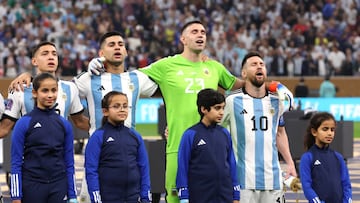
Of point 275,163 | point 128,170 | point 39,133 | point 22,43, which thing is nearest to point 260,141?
point 275,163

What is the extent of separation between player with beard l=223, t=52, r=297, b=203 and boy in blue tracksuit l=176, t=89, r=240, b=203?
2.12 ft

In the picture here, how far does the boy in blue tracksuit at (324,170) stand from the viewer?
33.9ft

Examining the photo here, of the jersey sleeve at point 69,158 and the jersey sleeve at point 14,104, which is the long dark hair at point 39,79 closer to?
the jersey sleeve at point 69,158

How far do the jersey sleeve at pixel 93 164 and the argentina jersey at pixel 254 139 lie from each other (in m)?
1.51

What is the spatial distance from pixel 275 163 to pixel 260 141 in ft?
0.97

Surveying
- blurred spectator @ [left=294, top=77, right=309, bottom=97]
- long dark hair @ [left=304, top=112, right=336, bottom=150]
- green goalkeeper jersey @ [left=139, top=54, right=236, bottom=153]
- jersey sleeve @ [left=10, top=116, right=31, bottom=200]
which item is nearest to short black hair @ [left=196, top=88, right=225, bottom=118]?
green goalkeeper jersey @ [left=139, top=54, right=236, bottom=153]

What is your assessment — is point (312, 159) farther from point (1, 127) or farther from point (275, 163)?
point (1, 127)

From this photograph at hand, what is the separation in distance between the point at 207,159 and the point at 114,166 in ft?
2.75

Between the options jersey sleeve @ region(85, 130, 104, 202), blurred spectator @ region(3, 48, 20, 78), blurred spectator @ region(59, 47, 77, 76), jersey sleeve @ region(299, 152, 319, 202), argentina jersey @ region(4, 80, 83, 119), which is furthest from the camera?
blurred spectator @ region(59, 47, 77, 76)

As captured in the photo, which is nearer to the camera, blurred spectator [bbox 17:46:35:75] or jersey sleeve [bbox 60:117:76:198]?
jersey sleeve [bbox 60:117:76:198]

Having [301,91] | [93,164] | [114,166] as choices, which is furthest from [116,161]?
[301,91]

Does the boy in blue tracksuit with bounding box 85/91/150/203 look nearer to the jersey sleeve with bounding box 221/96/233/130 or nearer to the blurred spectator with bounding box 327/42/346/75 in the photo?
the jersey sleeve with bounding box 221/96/233/130

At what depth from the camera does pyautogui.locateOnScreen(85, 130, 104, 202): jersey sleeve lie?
9750mm

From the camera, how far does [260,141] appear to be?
10727mm
